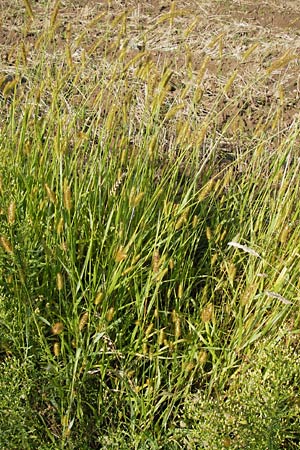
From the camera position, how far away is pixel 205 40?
14.5 ft

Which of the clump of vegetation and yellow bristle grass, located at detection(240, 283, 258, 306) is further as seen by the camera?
A: yellow bristle grass, located at detection(240, 283, 258, 306)

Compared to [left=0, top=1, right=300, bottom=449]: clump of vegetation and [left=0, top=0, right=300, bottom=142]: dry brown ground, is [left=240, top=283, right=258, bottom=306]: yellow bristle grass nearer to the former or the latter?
[left=0, top=1, right=300, bottom=449]: clump of vegetation

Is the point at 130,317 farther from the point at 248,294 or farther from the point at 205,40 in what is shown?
the point at 205,40

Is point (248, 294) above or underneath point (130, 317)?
above

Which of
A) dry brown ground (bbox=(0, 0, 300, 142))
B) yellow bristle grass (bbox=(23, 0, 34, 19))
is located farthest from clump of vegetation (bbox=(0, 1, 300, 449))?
dry brown ground (bbox=(0, 0, 300, 142))

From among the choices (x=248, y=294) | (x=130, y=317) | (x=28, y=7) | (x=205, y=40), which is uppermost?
(x=28, y=7)

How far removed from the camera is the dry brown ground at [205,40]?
12.6ft

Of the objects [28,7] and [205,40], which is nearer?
[28,7]

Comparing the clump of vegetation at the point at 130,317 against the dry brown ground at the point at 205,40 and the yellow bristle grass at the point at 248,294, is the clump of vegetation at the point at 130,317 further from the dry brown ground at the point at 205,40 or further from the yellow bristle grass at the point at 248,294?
the dry brown ground at the point at 205,40

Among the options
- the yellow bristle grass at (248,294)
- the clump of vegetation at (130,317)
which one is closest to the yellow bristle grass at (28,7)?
the clump of vegetation at (130,317)

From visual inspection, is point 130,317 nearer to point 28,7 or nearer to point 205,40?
point 28,7

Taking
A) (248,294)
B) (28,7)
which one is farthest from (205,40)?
(248,294)

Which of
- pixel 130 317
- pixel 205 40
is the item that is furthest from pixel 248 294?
pixel 205 40

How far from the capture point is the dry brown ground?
3.84 m
